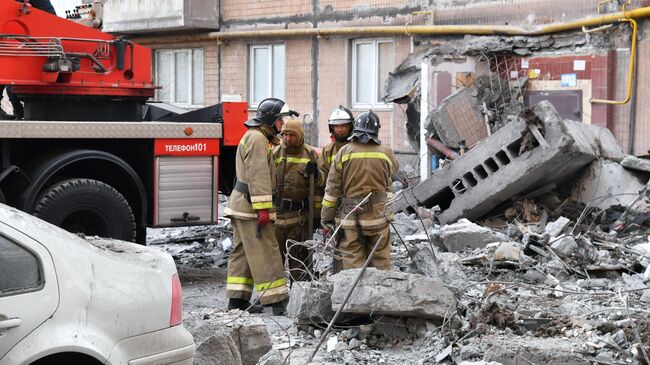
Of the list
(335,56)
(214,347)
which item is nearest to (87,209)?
(214,347)

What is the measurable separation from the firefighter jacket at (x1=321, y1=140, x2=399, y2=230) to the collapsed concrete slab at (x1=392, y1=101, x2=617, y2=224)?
129 inches

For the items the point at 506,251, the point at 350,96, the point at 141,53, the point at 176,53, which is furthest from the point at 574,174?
the point at 176,53

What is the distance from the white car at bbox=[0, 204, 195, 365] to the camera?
167 inches

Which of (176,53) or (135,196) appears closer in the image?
(135,196)

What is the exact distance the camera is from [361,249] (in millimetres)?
8547

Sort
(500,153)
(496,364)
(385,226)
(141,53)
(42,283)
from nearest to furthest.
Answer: (42,283)
(496,364)
(385,226)
(141,53)
(500,153)

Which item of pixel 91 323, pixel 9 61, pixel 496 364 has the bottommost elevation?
pixel 496 364

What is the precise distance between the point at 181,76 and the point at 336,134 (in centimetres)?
1448

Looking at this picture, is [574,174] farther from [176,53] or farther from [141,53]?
[176,53]

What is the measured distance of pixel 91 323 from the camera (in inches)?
175

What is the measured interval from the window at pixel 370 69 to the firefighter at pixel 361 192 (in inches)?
396

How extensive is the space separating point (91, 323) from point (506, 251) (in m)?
5.89

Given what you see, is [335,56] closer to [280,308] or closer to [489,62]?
[489,62]

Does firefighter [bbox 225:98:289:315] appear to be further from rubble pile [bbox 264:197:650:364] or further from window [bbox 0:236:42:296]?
window [bbox 0:236:42:296]
